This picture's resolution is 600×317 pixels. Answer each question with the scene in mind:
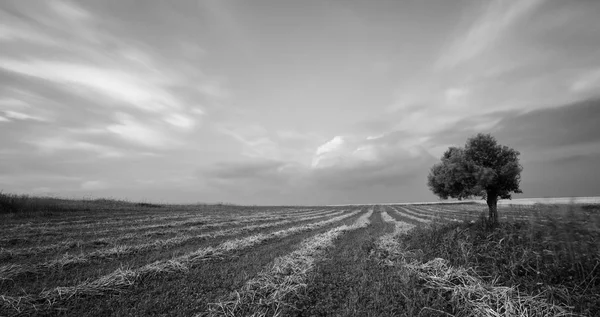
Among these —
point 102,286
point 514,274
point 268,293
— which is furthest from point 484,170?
point 102,286

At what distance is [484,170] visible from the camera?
31141mm

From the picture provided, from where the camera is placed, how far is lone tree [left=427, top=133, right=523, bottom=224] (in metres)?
31.9

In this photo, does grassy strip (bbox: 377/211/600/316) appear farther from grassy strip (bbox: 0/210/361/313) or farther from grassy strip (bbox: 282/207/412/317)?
grassy strip (bbox: 0/210/361/313)

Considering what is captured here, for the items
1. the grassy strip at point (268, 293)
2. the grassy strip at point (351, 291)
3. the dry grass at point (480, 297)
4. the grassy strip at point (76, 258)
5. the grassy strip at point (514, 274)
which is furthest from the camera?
the grassy strip at point (76, 258)

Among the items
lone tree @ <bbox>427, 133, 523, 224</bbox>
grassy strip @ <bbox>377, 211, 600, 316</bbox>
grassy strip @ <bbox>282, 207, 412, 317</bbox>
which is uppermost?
lone tree @ <bbox>427, 133, 523, 224</bbox>

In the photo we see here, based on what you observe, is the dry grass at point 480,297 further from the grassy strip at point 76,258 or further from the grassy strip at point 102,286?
the grassy strip at point 76,258

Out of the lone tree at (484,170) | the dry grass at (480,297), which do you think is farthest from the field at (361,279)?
the lone tree at (484,170)

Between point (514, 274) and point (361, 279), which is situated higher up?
point (514, 274)

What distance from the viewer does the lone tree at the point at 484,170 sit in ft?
105

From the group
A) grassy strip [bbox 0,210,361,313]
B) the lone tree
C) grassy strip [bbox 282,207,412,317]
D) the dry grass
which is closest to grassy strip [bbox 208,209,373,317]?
grassy strip [bbox 282,207,412,317]

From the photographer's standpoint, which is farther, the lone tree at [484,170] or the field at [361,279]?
the lone tree at [484,170]

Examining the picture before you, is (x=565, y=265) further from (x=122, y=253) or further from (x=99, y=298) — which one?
(x=122, y=253)

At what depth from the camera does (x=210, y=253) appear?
11.2m

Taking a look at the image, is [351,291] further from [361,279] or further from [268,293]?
[268,293]
